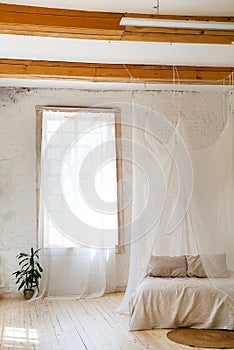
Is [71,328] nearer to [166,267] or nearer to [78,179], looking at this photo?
[166,267]

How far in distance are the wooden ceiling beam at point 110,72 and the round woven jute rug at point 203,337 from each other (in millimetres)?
2902

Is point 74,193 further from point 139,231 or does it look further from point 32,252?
point 139,231

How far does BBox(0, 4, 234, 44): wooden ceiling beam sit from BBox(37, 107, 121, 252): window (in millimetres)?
2896

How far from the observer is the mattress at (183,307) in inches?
205

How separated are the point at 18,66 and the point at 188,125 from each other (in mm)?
2942

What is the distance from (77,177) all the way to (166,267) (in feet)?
6.85

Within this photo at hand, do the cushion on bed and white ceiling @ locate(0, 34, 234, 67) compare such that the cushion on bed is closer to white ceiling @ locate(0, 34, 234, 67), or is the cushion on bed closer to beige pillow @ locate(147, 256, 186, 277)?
beige pillow @ locate(147, 256, 186, 277)

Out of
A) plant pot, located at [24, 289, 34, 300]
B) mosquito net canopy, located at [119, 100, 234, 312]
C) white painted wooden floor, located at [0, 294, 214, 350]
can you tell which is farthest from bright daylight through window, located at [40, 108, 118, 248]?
mosquito net canopy, located at [119, 100, 234, 312]

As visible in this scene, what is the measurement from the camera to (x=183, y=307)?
5293mm

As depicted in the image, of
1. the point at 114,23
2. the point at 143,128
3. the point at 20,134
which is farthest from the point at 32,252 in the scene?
the point at 114,23

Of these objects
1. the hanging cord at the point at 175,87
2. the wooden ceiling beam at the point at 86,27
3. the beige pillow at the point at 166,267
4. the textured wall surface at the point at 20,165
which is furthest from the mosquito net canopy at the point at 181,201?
the textured wall surface at the point at 20,165

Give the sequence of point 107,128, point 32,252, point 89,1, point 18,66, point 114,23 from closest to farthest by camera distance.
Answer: point 89,1 → point 114,23 → point 18,66 → point 32,252 → point 107,128

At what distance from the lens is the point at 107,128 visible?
7.53 metres

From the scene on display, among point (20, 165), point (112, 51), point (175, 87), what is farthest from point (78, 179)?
point (112, 51)
